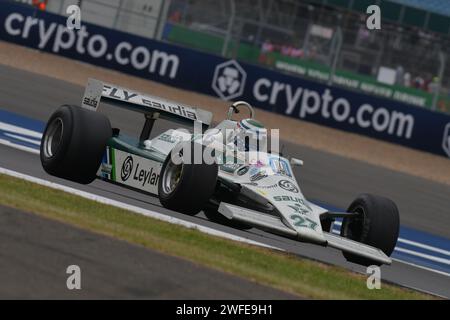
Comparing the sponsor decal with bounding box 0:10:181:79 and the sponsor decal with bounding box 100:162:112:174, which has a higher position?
the sponsor decal with bounding box 0:10:181:79

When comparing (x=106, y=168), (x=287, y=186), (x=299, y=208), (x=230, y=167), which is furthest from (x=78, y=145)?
(x=299, y=208)

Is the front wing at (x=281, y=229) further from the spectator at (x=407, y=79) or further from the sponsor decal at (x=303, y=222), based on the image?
the spectator at (x=407, y=79)

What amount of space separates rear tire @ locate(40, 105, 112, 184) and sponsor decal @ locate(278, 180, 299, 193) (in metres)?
2.00

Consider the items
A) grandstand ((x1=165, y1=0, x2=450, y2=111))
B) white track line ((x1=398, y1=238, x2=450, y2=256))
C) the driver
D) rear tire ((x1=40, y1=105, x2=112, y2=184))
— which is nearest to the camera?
rear tire ((x1=40, y1=105, x2=112, y2=184))

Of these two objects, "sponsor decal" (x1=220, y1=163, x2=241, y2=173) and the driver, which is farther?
the driver

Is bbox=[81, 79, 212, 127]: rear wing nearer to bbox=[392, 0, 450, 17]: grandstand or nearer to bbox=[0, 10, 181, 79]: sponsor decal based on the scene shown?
bbox=[0, 10, 181, 79]: sponsor decal

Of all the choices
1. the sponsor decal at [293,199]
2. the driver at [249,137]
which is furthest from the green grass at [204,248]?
the driver at [249,137]

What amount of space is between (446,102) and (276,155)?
19193 mm

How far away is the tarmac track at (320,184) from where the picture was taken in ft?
37.7

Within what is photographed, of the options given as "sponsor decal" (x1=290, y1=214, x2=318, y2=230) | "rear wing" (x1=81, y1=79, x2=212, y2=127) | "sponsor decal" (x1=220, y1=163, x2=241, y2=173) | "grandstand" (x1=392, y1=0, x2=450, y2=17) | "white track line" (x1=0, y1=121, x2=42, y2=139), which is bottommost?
"white track line" (x1=0, y1=121, x2=42, y2=139)

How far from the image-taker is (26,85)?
21.6 metres

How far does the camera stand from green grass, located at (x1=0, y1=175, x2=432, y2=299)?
820cm

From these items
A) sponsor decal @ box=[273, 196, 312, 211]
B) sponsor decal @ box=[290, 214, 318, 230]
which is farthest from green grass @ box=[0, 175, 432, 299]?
sponsor decal @ box=[273, 196, 312, 211]
